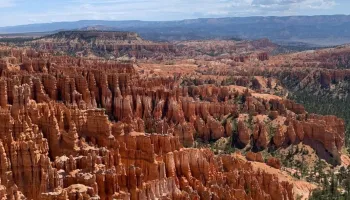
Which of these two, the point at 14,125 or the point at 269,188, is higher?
the point at 14,125

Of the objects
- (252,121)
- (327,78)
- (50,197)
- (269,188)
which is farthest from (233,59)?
(50,197)

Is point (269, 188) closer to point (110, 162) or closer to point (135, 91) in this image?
point (110, 162)

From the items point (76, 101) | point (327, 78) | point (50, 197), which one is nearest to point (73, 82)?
point (76, 101)

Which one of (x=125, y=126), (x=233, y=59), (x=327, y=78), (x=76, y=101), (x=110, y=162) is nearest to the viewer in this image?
(x=110, y=162)

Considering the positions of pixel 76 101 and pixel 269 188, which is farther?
pixel 76 101

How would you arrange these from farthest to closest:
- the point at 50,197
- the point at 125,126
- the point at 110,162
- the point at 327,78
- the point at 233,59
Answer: the point at 233,59 < the point at 327,78 < the point at 125,126 < the point at 110,162 < the point at 50,197

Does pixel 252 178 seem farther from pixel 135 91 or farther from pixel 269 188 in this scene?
pixel 135 91
